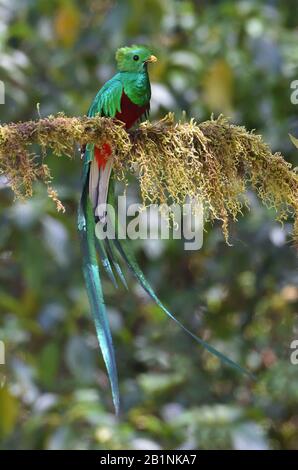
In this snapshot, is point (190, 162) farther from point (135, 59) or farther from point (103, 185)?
point (135, 59)

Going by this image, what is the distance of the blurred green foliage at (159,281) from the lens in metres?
2.90

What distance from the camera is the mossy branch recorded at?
178 centimetres

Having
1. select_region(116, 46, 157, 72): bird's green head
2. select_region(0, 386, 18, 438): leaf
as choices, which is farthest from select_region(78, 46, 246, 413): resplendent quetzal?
select_region(0, 386, 18, 438): leaf

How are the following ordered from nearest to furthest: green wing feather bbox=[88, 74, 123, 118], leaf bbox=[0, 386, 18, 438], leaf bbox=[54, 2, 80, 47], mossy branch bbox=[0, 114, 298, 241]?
mossy branch bbox=[0, 114, 298, 241] → green wing feather bbox=[88, 74, 123, 118] → leaf bbox=[0, 386, 18, 438] → leaf bbox=[54, 2, 80, 47]

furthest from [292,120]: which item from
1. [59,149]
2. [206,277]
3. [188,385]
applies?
[59,149]

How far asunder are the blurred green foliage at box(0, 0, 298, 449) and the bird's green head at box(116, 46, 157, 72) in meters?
0.83

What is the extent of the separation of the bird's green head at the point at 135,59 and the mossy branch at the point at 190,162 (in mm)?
218

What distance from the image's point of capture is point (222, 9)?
3340 mm

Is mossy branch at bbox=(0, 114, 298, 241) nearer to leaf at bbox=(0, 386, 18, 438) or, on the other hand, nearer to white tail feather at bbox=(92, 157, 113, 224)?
white tail feather at bbox=(92, 157, 113, 224)

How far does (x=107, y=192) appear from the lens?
6.17ft

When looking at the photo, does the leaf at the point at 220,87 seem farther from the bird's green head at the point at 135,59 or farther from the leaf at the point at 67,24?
the bird's green head at the point at 135,59

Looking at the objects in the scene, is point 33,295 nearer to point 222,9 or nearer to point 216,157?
point 222,9

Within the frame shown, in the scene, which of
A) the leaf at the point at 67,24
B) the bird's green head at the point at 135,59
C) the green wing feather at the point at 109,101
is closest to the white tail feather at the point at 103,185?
the green wing feather at the point at 109,101

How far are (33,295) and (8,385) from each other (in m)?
0.31
